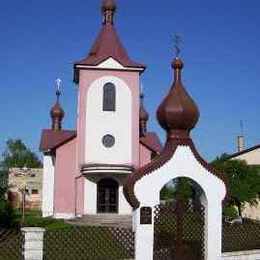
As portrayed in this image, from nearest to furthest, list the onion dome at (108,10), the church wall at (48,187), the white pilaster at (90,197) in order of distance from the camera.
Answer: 1. the white pilaster at (90,197)
2. the church wall at (48,187)
3. the onion dome at (108,10)

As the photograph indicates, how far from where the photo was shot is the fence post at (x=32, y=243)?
10.6m

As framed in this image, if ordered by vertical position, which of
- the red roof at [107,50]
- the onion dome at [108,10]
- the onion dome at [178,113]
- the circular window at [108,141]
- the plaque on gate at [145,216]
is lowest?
the plaque on gate at [145,216]

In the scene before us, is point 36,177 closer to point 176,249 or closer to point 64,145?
point 64,145

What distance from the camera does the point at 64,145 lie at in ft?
93.9

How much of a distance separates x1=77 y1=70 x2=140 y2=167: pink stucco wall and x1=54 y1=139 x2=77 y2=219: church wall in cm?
78

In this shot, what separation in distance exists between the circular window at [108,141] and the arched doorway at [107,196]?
5.64 feet

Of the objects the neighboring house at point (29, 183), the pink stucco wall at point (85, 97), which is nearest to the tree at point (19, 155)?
the neighboring house at point (29, 183)

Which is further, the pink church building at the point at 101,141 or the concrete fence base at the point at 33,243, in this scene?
the pink church building at the point at 101,141

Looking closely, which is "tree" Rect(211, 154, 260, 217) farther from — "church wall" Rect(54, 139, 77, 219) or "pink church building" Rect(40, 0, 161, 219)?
"church wall" Rect(54, 139, 77, 219)

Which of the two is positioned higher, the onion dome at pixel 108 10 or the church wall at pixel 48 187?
the onion dome at pixel 108 10

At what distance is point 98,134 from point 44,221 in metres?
5.11

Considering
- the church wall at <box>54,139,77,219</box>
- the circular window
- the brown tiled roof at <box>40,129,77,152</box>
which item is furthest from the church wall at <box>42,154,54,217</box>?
the circular window

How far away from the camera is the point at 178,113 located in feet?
36.0

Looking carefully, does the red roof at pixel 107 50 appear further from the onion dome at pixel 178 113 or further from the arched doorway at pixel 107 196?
the onion dome at pixel 178 113
